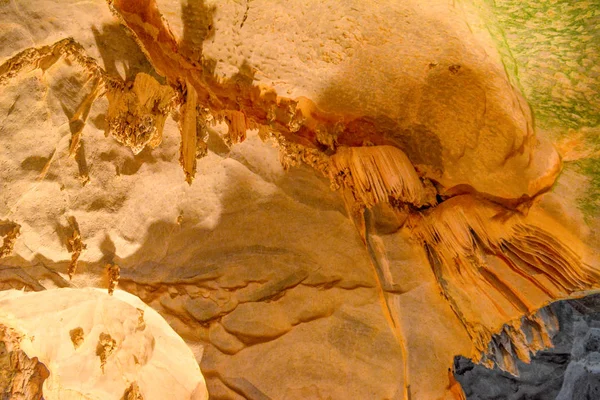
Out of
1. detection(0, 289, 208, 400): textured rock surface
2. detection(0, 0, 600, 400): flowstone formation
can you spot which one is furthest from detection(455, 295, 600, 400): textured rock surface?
detection(0, 289, 208, 400): textured rock surface

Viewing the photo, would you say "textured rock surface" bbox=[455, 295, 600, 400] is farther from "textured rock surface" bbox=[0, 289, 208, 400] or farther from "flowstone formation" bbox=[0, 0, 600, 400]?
"textured rock surface" bbox=[0, 289, 208, 400]

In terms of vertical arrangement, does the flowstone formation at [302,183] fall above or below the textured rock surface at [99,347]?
above

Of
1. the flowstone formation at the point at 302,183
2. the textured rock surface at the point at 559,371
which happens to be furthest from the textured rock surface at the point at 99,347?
the textured rock surface at the point at 559,371

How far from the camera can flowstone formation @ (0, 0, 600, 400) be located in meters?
2.28

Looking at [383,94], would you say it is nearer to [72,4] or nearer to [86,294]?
[72,4]

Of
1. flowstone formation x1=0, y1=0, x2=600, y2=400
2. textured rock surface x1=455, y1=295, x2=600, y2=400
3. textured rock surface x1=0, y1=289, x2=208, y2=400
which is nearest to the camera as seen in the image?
flowstone formation x1=0, y1=0, x2=600, y2=400

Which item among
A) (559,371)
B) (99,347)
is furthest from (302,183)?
(559,371)

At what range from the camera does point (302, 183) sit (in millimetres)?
3109

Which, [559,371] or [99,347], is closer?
[99,347]

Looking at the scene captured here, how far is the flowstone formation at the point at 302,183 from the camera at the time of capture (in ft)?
7.48

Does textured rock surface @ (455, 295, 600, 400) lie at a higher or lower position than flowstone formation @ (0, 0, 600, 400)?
lower

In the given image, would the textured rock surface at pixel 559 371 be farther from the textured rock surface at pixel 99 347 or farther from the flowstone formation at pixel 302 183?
the textured rock surface at pixel 99 347

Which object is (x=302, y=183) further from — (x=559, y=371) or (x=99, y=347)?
(x=559, y=371)

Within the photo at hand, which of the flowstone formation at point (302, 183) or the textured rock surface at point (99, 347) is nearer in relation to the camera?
the flowstone formation at point (302, 183)
